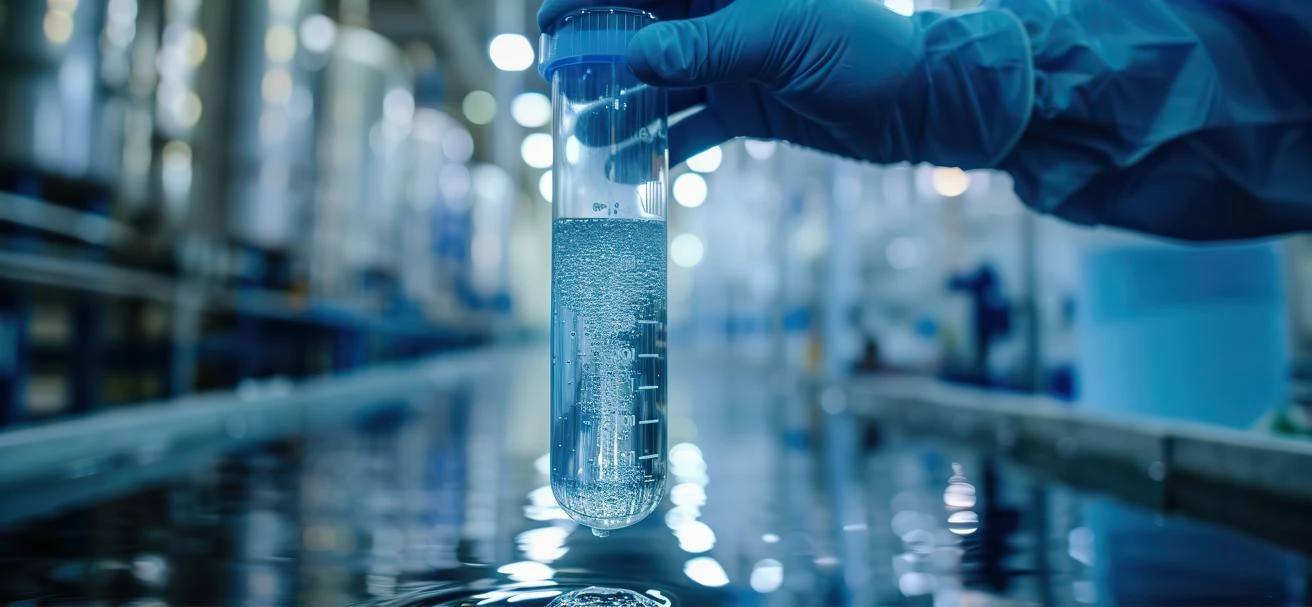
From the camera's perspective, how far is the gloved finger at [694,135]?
1.22 m

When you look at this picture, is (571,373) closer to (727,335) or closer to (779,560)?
(779,560)

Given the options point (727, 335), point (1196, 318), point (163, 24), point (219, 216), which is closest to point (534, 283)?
point (727, 335)

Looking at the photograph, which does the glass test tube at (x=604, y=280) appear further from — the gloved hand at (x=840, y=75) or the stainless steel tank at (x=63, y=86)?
the stainless steel tank at (x=63, y=86)

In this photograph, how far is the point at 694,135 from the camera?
4.00 feet

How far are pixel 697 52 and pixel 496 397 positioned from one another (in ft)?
17.3

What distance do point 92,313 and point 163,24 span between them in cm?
179

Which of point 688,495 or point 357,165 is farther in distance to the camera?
point 357,165

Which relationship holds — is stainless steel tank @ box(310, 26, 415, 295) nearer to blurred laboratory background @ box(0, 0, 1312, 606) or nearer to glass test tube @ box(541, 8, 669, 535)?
blurred laboratory background @ box(0, 0, 1312, 606)

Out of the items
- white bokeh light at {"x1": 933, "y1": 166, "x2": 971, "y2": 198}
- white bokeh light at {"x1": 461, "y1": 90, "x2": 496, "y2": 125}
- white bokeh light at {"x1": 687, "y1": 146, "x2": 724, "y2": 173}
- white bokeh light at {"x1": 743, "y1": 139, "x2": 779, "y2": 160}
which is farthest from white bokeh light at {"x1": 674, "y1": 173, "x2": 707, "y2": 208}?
white bokeh light at {"x1": 933, "y1": 166, "x2": 971, "y2": 198}

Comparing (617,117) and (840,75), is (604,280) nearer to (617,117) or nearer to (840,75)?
(617,117)

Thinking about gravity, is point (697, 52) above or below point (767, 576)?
above

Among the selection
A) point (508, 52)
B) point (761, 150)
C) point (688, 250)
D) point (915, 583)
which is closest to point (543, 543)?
point (915, 583)

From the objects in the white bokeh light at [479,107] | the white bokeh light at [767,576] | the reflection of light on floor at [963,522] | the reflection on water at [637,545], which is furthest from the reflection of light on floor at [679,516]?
the white bokeh light at [479,107]

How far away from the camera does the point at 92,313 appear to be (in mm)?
3457
